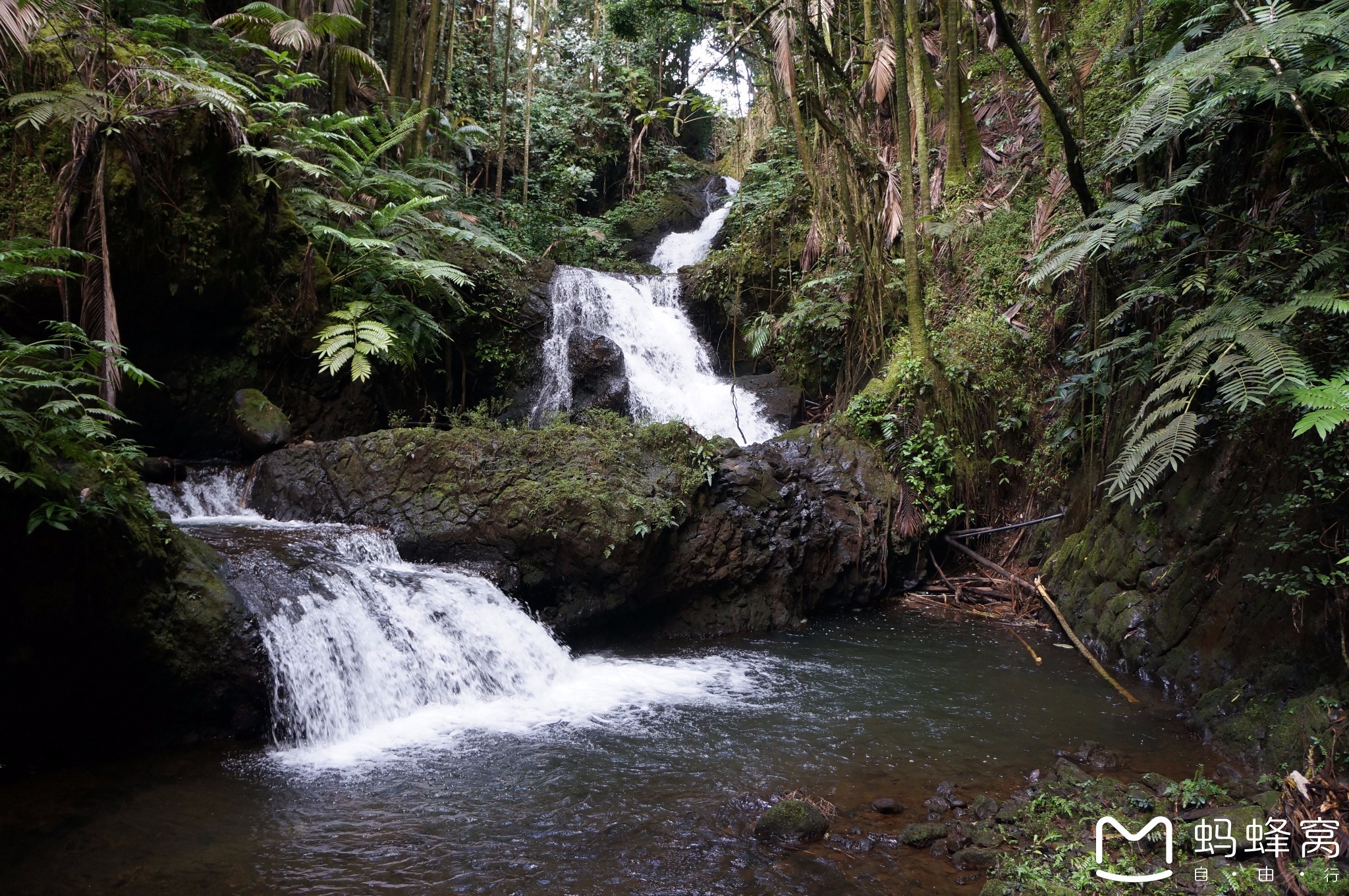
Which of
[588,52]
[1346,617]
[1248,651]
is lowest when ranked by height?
[1248,651]

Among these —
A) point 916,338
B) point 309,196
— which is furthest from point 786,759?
point 309,196

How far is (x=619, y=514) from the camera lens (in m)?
7.43

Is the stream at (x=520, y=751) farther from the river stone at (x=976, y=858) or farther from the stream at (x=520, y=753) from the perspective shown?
the river stone at (x=976, y=858)

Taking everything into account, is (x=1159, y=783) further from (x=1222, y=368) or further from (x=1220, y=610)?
(x=1222, y=368)

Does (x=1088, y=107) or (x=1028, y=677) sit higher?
(x=1088, y=107)

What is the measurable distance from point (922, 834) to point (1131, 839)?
93 cm

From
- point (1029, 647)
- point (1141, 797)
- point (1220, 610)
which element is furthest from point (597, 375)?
point (1141, 797)

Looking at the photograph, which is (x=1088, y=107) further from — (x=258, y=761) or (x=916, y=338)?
(x=258, y=761)

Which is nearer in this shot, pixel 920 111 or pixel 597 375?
pixel 920 111

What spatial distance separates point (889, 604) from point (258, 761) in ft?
20.7

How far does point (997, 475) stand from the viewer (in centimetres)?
873

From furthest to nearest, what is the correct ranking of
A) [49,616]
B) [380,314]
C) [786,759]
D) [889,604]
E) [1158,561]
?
1. [380,314]
2. [889,604]
3. [1158,561]
4. [786,759]
5. [49,616]

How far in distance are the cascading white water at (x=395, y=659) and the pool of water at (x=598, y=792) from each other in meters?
0.18

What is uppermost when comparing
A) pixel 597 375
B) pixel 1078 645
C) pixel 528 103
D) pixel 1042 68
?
pixel 528 103
